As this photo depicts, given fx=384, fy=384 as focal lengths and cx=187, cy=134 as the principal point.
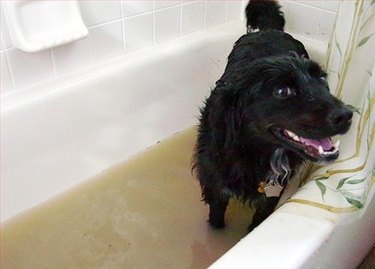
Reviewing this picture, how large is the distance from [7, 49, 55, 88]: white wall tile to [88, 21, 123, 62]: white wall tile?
0.17 metres

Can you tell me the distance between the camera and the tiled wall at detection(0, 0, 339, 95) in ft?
3.96

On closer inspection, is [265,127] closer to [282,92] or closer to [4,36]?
[282,92]

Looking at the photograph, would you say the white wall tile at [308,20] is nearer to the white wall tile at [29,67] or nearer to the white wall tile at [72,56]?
the white wall tile at [72,56]

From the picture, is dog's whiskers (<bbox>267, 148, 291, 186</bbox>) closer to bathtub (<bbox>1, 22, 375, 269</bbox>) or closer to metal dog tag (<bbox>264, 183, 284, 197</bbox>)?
metal dog tag (<bbox>264, 183, 284, 197</bbox>)

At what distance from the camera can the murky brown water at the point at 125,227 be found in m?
1.23

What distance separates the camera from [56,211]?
135cm

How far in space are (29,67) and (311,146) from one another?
2.92 ft

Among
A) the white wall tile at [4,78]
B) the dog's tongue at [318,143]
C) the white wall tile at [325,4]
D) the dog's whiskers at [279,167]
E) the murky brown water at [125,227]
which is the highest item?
the white wall tile at [325,4]

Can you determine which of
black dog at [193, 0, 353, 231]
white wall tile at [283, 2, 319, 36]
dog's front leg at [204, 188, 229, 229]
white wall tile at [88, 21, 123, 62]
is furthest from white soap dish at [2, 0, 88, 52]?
white wall tile at [283, 2, 319, 36]

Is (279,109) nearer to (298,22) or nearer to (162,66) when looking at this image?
(162,66)

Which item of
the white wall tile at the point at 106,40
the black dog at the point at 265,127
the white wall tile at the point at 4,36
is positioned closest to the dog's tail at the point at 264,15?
the black dog at the point at 265,127

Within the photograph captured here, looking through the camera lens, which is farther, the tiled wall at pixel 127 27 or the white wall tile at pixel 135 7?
the white wall tile at pixel 135 7

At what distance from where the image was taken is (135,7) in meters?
1.39

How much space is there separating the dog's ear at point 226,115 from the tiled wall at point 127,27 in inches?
23.5
